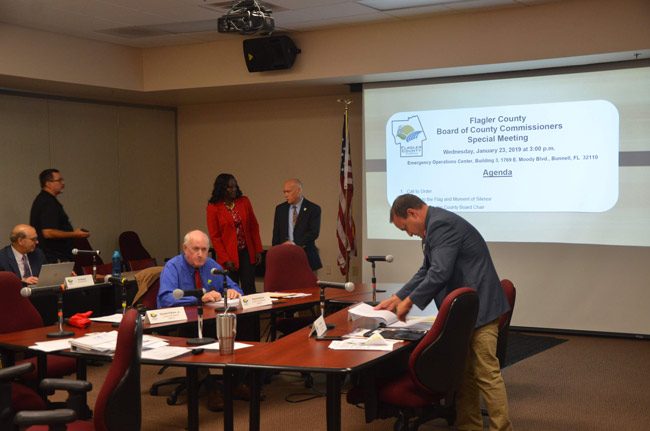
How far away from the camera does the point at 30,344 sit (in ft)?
14.5

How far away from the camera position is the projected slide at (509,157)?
7.79 meters

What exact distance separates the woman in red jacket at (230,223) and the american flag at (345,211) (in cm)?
140

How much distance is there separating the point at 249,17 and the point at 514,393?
3.45m

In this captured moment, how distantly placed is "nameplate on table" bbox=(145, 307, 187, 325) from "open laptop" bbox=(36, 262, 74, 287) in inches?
57.1

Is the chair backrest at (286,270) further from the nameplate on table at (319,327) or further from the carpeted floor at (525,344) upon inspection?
the nameplate on table at (319,327)

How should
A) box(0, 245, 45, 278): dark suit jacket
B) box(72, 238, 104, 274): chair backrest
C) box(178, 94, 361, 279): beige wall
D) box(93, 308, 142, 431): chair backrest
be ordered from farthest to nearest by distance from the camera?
box(178, 94, 361, 279): beige wall
box(72, 238, 104, 274): chair backrest
box(0, 245, 45, 278): dark suit jacket
box(93, 308, 142, 431): chair backrest

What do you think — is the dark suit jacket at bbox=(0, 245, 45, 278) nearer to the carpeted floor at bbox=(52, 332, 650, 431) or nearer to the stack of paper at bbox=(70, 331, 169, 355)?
the carpeted floor at bbox=(52, 332, 650, 431)

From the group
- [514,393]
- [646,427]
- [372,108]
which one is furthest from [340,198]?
[646,427]

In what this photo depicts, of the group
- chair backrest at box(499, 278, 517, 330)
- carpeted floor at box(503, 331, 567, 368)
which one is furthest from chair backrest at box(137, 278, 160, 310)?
carpeted floor at box(503, 331, 567, 368)

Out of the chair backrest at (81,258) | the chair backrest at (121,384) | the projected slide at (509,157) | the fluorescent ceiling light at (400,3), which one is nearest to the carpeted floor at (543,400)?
the projected slide at (509,157)

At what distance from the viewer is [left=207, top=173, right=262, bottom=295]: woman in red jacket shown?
781 centimetres

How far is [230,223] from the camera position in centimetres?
783

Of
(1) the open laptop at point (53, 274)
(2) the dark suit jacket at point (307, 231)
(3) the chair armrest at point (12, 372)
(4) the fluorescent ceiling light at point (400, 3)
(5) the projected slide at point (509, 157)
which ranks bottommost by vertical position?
(3) the chair armrest at point (12, 372)

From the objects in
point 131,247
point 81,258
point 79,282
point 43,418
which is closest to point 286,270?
point 79,282
